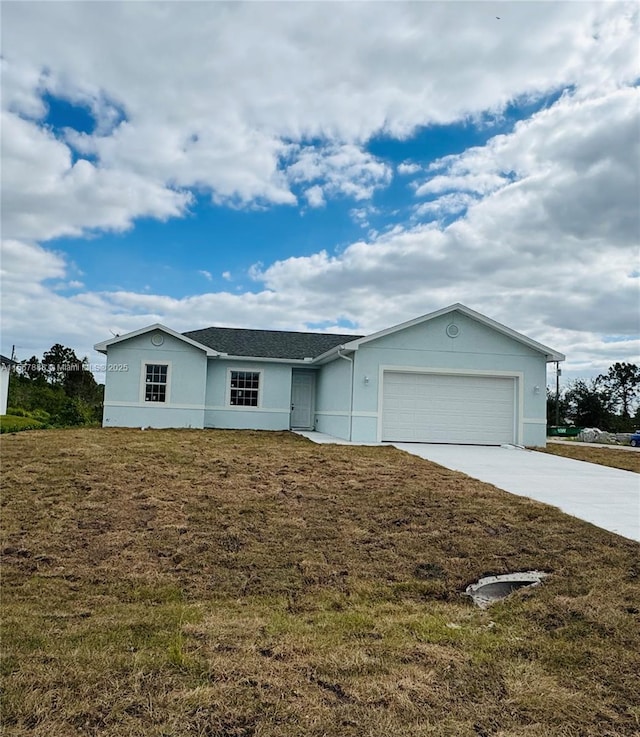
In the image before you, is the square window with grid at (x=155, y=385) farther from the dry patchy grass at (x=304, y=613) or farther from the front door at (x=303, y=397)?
the dry patchy grass at (x=304, y=613)

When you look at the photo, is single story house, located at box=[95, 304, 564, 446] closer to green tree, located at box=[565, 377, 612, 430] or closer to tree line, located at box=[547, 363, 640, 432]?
tree line, located at box=[547, 363, 640, 432]

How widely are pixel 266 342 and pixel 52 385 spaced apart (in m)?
16.1

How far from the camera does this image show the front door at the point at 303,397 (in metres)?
21.5

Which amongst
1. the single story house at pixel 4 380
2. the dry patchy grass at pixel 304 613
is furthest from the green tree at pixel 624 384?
the single story house at pixel 4 380

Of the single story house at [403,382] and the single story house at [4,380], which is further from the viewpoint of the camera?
the single story house at [4,380]

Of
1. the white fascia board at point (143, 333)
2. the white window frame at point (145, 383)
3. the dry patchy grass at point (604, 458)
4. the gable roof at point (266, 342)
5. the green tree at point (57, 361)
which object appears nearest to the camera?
the dry patchy grass at point (604, 458)

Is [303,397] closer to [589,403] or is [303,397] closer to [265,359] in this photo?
[265,359]

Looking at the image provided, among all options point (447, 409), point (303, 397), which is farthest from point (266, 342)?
point (447, 409)

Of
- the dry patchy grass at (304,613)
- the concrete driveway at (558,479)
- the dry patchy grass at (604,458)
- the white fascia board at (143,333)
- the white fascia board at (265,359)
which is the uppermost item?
the white fascia board at (143,333)

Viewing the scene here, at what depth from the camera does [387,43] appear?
10.3 meters

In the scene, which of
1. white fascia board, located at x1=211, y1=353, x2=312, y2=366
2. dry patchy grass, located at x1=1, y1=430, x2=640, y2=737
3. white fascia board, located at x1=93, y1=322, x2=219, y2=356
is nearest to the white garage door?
white fascia board, located at x1=211, y1=353, x2=312, y2=366

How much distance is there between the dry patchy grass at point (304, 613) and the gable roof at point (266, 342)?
11631 millimetres

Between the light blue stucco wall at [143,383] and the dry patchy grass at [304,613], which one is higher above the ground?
the light blue stucco wall at [143,383]

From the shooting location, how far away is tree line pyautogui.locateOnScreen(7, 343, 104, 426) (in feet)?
89.8
